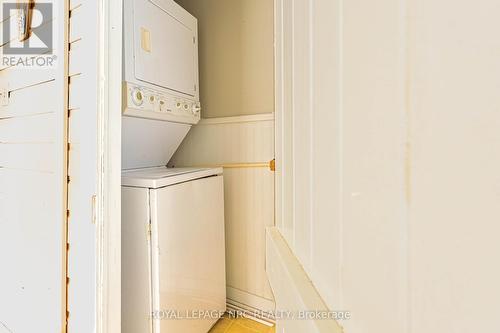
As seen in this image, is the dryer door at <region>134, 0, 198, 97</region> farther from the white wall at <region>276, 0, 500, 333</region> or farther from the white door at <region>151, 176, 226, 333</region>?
the white wall at <region>276, 0, 500, 333</region>

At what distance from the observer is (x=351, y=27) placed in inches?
10.9

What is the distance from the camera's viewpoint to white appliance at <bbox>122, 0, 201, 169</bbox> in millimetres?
1523

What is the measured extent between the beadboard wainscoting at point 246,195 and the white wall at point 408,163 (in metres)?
1.61

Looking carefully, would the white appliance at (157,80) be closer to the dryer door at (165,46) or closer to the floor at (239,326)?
the dryer door at (165,46)

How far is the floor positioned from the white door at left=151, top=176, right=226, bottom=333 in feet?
0.27

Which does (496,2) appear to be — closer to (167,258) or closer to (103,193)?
(103,193)

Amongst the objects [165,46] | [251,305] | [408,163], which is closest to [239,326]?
[251,305]

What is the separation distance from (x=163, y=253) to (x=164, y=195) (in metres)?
0.27

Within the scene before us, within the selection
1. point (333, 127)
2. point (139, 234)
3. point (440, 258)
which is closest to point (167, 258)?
point (139, 234)

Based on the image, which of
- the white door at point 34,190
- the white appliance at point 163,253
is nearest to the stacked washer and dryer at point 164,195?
the white appliance at point 163,253

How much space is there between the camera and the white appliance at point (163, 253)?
1.35 metres

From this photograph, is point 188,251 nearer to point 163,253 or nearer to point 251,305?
point 163,253

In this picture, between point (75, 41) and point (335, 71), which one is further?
point (75, 41)

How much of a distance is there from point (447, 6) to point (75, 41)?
1.40 metres
